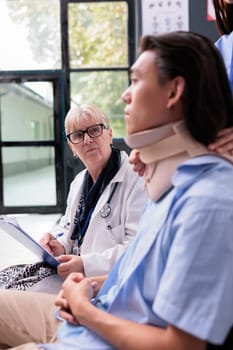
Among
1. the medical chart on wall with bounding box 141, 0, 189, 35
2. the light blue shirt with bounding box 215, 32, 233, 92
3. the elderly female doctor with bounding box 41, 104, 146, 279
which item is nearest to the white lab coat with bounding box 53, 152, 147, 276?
the elderly female doctor with bounding box 41, 104, 146, 279

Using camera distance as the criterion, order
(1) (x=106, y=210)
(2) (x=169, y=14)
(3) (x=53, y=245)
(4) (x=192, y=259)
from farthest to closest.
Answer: (2) (x=169, y=14) → (3) (x=53, y=245) → (1) (x=106, y=210) → (4) (x=192, y=259)

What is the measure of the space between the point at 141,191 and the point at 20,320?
2.22 feet

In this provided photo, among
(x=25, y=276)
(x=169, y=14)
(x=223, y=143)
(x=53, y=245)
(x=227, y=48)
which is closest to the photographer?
(x=223, y=143)

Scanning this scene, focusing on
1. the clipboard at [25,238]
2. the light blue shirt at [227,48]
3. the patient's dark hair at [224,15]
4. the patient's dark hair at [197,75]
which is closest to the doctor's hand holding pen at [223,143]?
the patient's dark hair at [197,75]

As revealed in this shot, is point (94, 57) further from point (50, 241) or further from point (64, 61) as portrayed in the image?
point (50, 241)

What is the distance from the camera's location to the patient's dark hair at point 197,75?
33.4 inches

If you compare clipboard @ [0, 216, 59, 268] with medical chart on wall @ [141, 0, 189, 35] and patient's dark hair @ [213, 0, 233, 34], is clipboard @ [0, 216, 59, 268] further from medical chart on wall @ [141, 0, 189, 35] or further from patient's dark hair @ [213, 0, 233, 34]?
medical chart on wall @ [141, 0, 189, 35]

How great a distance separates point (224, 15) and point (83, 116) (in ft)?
2.37

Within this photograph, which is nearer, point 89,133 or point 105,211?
point 105,211

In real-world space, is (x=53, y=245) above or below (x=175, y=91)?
below

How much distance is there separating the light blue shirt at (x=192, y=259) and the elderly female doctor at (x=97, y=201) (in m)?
0.76

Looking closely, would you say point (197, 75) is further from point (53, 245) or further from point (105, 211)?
point (53, 245)

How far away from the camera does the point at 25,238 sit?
1.51m

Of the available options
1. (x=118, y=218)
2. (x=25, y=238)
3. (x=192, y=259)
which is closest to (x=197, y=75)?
(x=192, y=259)
